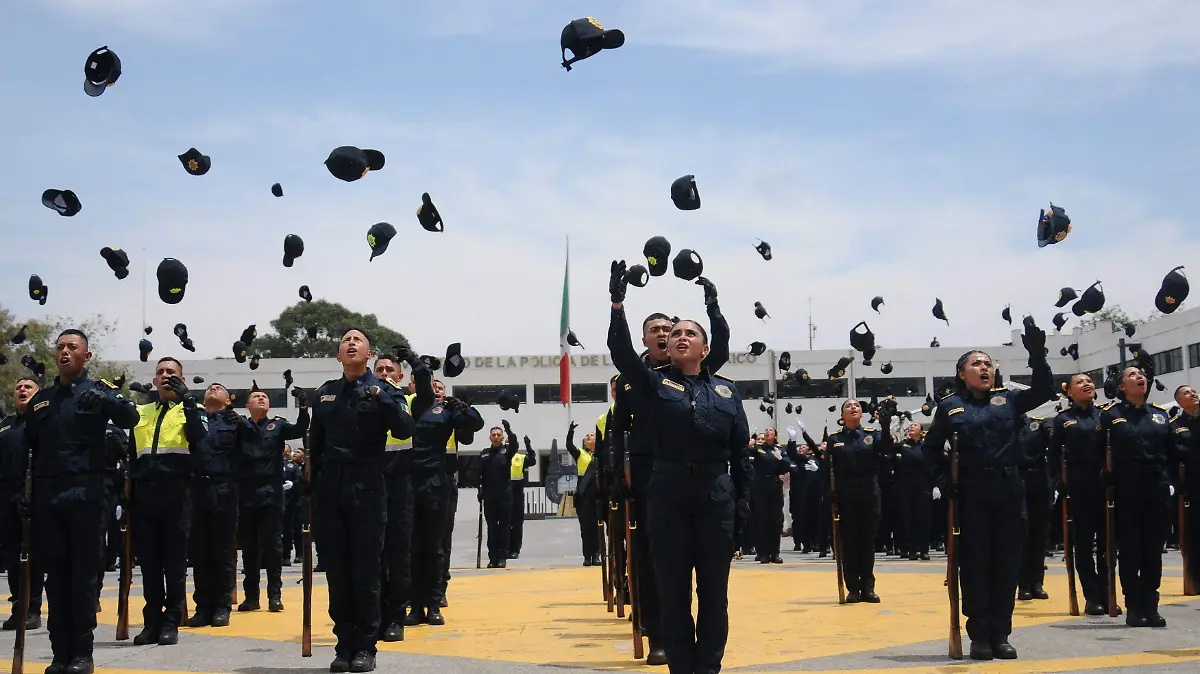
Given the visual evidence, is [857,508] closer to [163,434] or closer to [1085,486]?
[1085,486]

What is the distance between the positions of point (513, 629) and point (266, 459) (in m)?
4.10

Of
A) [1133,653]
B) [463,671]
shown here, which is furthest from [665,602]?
[1133,653]

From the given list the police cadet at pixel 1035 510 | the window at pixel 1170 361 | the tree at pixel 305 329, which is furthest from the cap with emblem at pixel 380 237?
the tree at pixel 305 329

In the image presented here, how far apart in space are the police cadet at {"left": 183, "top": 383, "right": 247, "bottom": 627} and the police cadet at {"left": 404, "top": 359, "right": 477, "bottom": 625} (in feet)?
5.81

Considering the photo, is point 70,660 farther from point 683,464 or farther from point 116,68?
point 116,68

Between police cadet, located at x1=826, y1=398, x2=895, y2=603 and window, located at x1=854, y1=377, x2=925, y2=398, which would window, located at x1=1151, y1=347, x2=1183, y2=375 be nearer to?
window, located at x1=854, y1=377, x2=925, y2=398

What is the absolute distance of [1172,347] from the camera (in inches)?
2108

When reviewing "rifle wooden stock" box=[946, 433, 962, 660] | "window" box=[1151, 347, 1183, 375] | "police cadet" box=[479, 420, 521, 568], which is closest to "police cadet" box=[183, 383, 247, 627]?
"rifle wooden stock" box=[946, 433, 962, 660]

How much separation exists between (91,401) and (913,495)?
629 inches

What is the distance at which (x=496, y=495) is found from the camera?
21.1m

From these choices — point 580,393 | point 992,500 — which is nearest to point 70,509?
point 992,500

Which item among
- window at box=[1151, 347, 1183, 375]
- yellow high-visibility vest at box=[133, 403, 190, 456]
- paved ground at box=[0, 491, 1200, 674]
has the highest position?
window at box=[1151, 347, 1183, 375]

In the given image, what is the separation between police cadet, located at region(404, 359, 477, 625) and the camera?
38.3 feet

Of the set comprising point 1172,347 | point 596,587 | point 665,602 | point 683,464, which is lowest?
point 596,587
